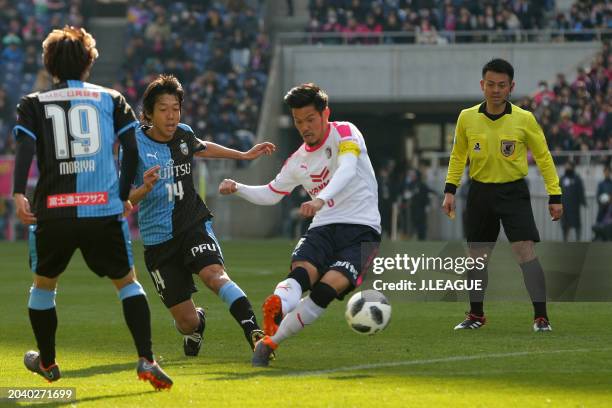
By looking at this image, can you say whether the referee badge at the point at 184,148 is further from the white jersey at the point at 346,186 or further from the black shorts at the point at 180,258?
the white jersey at the point at 346,186

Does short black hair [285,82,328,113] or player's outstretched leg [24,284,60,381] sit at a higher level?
short black hair [285,82,328,113]

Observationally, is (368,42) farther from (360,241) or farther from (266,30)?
(360,241)

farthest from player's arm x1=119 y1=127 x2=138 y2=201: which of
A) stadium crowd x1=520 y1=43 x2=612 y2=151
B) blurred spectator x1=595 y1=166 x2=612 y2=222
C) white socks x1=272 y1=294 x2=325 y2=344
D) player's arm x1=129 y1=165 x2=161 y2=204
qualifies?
stadium crowd x1=520 y1=43 x2=612 y2=151

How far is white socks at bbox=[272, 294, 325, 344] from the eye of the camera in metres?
8.45

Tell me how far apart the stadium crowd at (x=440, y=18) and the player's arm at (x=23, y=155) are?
28.6m

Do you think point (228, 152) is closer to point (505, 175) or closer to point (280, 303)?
point (280, 303)

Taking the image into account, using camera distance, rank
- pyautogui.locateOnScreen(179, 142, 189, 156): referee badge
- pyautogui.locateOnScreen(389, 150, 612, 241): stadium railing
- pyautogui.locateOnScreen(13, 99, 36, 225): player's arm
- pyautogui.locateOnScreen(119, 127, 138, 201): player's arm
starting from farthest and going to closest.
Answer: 1. pyautogui.locateOnScreen(389, 150, 612, 241): stadium railing
2. pyautogui.locateOnScreen(179, 142, 189, 156): referee badge
3. pyautogui.locateOnScreen(119, 127, 138, 201): player's arm
4. pyautogui.locateOnScreen(13, 99, 36, 225): player's arm

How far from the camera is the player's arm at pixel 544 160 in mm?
10656

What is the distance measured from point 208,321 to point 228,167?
71.2ft

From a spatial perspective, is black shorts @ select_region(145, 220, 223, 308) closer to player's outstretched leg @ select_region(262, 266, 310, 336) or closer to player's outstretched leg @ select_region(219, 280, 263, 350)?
player's outstretched leg @ select_region(219, 280, 263, 350)

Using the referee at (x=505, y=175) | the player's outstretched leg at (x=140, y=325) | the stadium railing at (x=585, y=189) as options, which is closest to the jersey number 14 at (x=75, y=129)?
the player's outstretched leg at (x=140, y=325)

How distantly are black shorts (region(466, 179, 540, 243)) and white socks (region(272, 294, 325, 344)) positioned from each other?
2707 mm

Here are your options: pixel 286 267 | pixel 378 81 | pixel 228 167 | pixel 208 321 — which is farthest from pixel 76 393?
pixel 378 81

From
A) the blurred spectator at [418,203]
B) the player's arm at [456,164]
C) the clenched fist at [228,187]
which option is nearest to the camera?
the clenched fist at [228,187]
